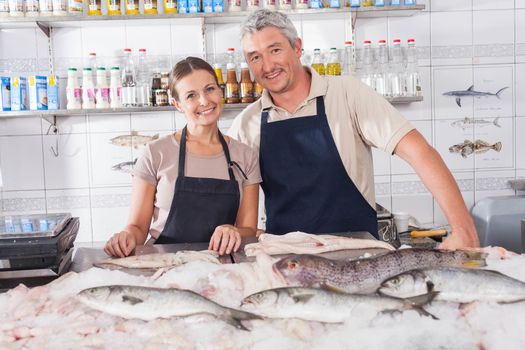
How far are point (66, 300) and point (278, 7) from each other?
2.87 meters

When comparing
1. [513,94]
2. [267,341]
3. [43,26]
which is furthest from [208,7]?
[267,341]

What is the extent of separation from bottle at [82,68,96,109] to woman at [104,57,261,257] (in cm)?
150

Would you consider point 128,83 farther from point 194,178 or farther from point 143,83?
point 194,178

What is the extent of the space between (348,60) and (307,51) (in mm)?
→ 286

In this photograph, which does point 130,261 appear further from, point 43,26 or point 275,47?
point 43,26

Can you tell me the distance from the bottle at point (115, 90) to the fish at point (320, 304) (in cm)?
279

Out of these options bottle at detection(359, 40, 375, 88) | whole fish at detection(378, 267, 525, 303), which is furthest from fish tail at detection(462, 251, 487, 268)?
bottle at detection(359, 40, 375, 88)

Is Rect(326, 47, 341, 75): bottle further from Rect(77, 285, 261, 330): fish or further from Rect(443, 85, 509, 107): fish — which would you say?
Rect(77, 285, 261, 330): fish

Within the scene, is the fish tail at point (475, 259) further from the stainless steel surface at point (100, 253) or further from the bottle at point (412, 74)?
the bottle at point (412, 74)

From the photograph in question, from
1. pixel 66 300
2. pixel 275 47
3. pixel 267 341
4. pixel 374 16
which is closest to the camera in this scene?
pixel 267 341

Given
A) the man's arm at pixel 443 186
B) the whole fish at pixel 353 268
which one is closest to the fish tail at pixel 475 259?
the whole fish at pixel 353 268

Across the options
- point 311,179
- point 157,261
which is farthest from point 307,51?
point 157,261

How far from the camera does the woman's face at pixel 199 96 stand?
225cm

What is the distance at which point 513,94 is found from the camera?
4.10m
